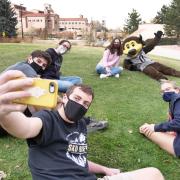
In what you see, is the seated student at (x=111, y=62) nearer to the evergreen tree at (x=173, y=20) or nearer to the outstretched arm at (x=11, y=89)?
the outstretched arm at (x=11, y=89)

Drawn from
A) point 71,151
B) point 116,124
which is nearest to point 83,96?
point 71,151

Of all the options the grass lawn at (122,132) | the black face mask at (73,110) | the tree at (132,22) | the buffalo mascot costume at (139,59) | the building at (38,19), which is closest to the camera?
the black face mask at (73,110)

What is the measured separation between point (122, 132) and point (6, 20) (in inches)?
1386

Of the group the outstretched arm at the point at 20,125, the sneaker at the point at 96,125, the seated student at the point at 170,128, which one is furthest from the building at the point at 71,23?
the outstretched arm at the point at 20,125

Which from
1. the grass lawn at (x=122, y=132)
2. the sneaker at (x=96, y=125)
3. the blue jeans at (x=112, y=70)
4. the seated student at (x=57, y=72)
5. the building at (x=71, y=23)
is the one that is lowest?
the building at (x=71, y=23)

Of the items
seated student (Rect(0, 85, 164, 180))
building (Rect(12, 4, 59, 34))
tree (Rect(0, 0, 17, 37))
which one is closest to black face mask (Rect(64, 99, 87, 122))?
seated student (Rect(0, 85, 164, 180))

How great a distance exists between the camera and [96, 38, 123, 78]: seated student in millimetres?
10188

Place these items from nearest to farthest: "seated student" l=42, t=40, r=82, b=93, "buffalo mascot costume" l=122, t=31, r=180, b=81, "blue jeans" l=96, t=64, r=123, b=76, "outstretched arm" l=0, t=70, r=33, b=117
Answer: "outstretched arm" l=0, t=70, r=33, b=117, "seated student" l=42, t=40, r=82, b=93, "blue jeans" l=96, t=64, r=123, b=76, "buffalo mascot costume" l=122, t=31, r=180, b=81

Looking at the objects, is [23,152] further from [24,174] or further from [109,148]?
[109,148]

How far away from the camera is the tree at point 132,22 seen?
7025cm

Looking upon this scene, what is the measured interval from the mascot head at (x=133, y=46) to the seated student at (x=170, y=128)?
567 centimetres

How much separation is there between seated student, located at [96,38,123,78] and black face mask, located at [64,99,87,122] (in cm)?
702

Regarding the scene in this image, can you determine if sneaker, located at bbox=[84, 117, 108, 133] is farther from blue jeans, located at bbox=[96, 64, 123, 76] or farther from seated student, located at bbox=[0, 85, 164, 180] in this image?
blue jeans, located at bbox=[96, 64, 123, 76]

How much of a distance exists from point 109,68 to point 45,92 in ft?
27.7
